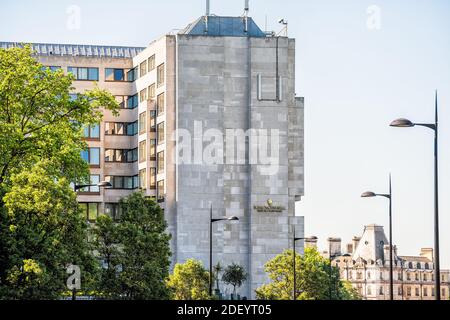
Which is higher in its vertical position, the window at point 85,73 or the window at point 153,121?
the window at point 85,73

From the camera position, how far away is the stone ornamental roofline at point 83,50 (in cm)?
14200

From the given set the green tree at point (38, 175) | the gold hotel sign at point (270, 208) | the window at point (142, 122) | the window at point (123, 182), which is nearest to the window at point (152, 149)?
the window at point (142, 122)

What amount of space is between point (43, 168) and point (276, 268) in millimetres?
49942

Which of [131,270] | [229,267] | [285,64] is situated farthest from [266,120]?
[131,270]

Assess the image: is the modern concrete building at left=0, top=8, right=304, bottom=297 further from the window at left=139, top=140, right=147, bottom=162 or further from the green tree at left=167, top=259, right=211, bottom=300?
the green tree at left=167, top=259, right=211, bottom=300

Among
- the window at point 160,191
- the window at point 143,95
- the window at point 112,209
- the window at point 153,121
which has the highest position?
the window at point 143,95

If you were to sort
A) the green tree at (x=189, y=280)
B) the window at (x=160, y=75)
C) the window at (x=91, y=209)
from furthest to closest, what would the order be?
1. the window at (x=91, y=209)
2. the window at (x=160, y=75)
3. the green tree at (x=189, y=280)

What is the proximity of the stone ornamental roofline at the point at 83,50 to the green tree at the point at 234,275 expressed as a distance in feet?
111

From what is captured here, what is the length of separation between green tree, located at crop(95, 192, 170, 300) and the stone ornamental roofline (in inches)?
2402

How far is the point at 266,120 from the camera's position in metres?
125

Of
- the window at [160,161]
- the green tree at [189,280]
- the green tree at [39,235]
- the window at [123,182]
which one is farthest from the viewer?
the window at [123,182]

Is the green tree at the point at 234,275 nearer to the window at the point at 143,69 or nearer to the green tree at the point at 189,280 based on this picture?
the green tree at the point at 189,280

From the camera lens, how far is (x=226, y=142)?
407 ft
